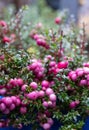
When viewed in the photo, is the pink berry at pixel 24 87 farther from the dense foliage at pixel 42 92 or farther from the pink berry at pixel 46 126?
the pink berry at pixel 46 126

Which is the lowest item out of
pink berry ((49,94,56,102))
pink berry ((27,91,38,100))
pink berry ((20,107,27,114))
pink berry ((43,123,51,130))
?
pink berry ((43,123,51,130))

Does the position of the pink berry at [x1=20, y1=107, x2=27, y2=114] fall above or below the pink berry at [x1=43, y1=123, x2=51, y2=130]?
above

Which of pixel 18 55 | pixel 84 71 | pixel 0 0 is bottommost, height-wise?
pixel 84 71

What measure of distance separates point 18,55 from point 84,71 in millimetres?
248

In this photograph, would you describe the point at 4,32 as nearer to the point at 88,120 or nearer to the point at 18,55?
the point at 18,55

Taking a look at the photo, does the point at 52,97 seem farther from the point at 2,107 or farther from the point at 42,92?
the point at 2,107

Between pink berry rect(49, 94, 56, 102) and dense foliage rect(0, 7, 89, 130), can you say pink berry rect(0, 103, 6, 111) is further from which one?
pink berry rect(49, 94, 56, 102)

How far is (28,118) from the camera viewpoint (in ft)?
4.82

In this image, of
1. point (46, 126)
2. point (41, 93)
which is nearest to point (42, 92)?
point (41, 93)

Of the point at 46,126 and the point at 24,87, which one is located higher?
the point at 24,87

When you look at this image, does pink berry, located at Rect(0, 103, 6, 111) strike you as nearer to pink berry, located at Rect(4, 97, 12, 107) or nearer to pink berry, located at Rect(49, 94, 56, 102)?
pink berry, located at Rect(4, 97, 12, 107)

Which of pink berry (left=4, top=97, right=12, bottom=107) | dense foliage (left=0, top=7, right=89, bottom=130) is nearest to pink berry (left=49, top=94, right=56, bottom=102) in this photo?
dense foliage (left=0, top=7, right=89, bottom=130)

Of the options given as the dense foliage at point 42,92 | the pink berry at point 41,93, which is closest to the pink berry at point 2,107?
the dense foliage at point 42,92

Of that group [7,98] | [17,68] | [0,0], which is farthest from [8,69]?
[0,0]
